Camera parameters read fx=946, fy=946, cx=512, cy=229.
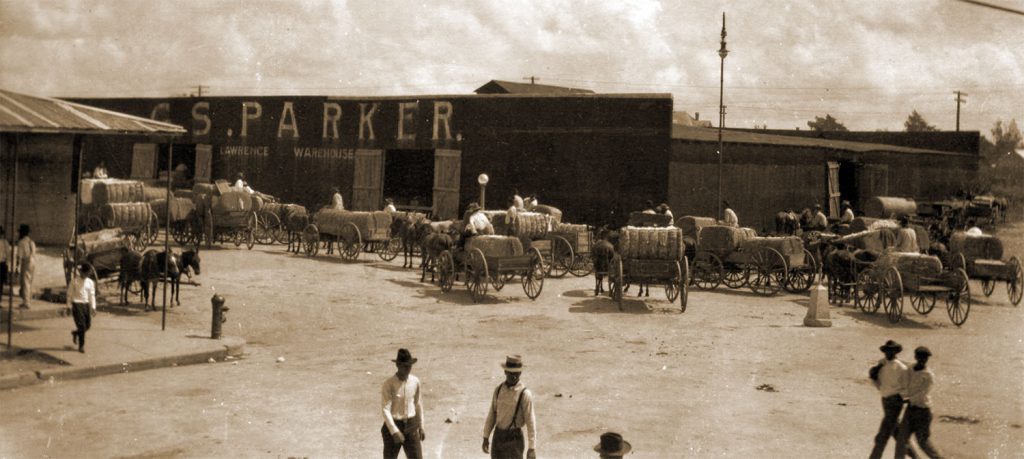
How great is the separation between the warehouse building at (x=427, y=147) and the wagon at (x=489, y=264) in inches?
383

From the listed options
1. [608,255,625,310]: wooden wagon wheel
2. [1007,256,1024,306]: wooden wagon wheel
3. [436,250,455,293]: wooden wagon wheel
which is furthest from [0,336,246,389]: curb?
[1007,256,1024,306]: wooden wagon wheel

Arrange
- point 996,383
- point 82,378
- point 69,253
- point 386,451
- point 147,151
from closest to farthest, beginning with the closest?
point 386,451 < point 82,378 < point 996,383 < point 69,253 < point 147,151

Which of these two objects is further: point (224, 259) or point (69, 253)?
point (224, 259)

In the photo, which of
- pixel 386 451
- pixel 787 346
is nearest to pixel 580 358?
pixel 787 346

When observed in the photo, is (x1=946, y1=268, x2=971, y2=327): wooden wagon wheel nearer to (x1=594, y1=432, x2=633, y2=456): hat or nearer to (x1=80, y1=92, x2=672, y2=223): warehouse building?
(x1=80, y1=92, x2=672, y2=223): warehouse building

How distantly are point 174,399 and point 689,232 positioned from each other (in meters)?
15.4

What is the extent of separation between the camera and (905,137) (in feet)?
195

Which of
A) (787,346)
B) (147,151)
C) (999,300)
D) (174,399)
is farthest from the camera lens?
(147,151)

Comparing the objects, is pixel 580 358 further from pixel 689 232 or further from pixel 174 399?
pixel 689 232

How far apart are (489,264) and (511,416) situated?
11.4 meters

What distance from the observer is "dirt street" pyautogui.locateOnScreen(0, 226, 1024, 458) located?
9109mm

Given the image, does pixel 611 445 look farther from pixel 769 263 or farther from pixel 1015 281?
pixel 1015 281

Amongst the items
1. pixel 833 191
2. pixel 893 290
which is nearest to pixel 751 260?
pixel 893 290

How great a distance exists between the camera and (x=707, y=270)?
Result: 2122cm
